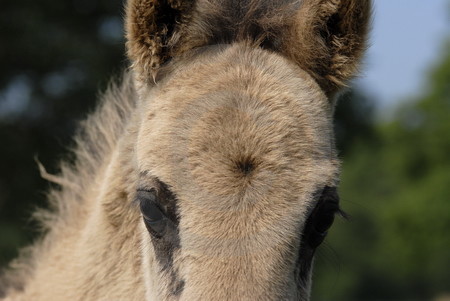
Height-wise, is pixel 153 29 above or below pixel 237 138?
above

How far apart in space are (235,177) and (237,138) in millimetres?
191

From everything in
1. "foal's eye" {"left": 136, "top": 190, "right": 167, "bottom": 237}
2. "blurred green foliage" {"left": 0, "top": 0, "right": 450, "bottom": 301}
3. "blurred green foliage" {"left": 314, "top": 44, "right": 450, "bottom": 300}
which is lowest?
"blurred green foliage" {"left": 314, "top": 44, "right": 450, "bottom": 300}

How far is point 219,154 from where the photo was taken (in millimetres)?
3555

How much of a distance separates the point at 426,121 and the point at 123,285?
2573 inches

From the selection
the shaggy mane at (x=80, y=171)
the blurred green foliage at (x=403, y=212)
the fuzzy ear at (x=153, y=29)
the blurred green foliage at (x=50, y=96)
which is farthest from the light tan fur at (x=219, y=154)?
the blurred green foliage at (x=403, y=212)

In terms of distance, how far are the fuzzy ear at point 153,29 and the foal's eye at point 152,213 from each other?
2.33 feet

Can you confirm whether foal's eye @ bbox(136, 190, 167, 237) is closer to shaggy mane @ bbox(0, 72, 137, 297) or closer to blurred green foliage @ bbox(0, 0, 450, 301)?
blurred green foliage @ bbox(0, 0, 450, 301)

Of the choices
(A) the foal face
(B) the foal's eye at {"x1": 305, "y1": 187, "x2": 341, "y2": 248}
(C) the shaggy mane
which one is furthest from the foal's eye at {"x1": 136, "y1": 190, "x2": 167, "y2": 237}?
(C) the shaggy mane

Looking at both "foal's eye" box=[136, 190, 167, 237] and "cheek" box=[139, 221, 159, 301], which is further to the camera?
"cheek" box=[139, 221, 159, 301]

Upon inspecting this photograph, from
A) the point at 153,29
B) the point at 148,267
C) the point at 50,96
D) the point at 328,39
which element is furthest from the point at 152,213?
the point at 50,96

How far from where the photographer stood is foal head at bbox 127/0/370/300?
3.47 meters

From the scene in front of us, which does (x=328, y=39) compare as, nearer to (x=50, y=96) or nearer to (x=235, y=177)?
(x=235, y=177)

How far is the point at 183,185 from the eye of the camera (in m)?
3.62

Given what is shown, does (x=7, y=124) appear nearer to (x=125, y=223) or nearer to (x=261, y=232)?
(x=125, y=223)
